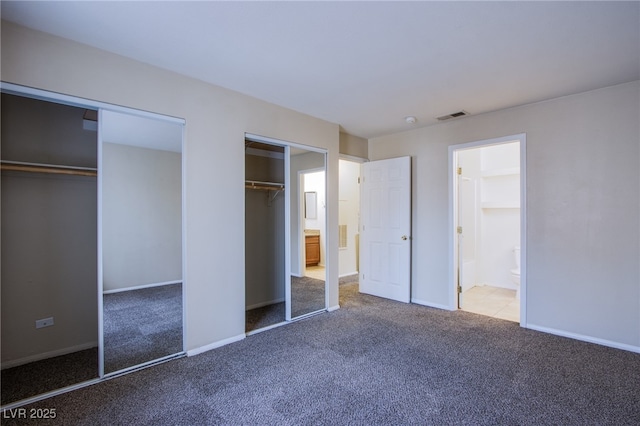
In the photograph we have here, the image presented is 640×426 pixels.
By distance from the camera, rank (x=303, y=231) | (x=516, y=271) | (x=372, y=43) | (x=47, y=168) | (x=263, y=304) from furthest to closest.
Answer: (x=516, y=271) → (x=303, y=231) → (x=263, y=304) → (x=47, y=168) → (x=372, y=43)

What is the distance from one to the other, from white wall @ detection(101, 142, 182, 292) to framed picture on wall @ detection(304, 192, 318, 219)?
5.85 ft

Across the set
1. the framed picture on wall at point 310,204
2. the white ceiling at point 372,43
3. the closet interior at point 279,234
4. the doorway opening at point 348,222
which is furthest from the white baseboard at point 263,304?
the white ceiling at point 372,43

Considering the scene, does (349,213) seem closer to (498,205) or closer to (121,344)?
(498,205)

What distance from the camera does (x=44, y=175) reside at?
263 centimetres

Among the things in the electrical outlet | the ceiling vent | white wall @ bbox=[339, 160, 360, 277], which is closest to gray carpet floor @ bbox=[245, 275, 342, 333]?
the electrical outlet

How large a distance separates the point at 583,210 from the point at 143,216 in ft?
14.1

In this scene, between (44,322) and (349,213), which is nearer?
(44,322)

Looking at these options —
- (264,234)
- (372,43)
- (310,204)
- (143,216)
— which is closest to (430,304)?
(310,204)

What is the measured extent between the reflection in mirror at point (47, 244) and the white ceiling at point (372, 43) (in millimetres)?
829

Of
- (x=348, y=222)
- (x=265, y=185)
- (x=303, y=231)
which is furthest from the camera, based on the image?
(x=348, y=222)

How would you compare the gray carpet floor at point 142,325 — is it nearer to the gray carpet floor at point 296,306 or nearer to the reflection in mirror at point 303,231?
the gray carpet floor at point 296,306

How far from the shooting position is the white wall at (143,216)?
8.58 feet

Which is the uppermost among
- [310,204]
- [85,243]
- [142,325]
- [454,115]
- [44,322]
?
[454,115]

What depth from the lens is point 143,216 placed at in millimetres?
2852
